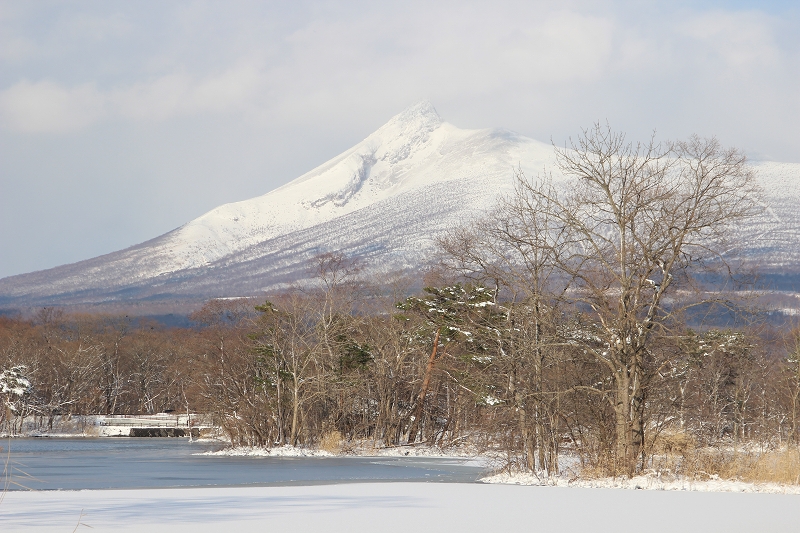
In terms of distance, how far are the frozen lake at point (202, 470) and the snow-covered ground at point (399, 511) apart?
6.58 meters

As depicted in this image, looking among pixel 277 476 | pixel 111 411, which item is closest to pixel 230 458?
pixel 277 476

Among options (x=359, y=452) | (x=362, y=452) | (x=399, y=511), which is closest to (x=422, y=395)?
(x=362, y=452)

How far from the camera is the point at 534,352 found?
860 inches

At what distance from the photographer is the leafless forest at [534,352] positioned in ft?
63.8

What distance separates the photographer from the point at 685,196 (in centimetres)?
1961

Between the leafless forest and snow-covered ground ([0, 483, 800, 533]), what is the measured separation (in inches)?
75.6

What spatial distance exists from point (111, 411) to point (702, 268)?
64537mm

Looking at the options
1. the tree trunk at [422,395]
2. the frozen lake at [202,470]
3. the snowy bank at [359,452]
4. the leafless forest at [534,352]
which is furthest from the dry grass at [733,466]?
the tree trunk at [422,395]

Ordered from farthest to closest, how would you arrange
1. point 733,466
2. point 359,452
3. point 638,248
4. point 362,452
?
point 362,452, point 359,452, point 638,248, point 733,466

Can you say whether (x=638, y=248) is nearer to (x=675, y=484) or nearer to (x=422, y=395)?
(x=675, y=484)

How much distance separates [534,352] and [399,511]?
10.1 meters

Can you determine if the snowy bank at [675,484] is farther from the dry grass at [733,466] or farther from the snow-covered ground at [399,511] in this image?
the snow-covered ground at [399,511]

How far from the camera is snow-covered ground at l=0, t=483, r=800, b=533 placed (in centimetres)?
1043

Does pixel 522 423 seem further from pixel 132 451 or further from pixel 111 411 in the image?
pixel 111 411
